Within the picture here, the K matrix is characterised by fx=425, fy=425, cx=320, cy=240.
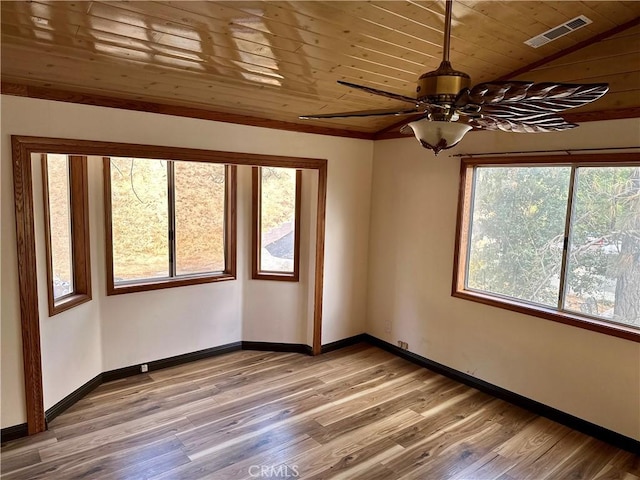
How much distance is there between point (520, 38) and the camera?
3.02 m

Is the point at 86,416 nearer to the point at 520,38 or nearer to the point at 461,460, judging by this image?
the point at 461,460

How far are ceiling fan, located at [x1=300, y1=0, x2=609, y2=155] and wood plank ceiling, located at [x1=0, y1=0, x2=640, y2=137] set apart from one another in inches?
38.3

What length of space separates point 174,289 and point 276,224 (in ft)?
4.20

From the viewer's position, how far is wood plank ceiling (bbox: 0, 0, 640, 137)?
2312 millimetres

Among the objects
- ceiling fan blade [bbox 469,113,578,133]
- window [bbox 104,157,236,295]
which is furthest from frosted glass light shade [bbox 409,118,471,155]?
window [bbox 104,157,236,295]

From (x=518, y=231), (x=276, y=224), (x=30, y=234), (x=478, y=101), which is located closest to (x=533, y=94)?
(x=478, y=101)

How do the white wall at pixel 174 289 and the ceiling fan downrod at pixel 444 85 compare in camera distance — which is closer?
the ceiling fan downrod at pixel 444 85

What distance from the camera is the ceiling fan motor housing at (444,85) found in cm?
165

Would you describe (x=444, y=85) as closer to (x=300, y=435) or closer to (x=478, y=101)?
(x=478, y=101)

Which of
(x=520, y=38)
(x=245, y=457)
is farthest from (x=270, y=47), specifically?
(x=245, y=457)

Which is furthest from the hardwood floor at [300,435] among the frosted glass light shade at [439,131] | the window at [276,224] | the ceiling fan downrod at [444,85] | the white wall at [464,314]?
the ceiling fan downrod at [444,85]

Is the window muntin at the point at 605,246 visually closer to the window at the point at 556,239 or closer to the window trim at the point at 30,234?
the window at the point at 556,239

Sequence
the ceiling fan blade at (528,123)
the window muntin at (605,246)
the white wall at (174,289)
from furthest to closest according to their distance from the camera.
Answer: the window muntin at (605,246)
the white wall at (174,289)
the ceiling fan blade at (528,123)

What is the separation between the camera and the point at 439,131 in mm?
1726
